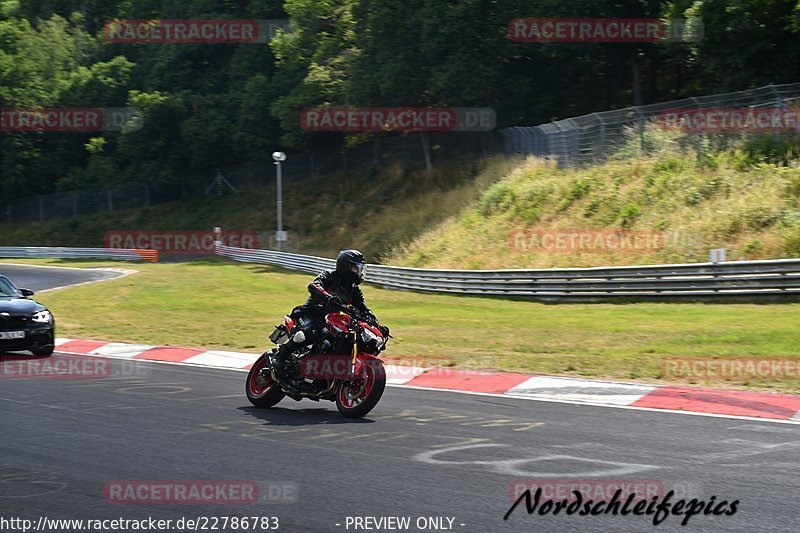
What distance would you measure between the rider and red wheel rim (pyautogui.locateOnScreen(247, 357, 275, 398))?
20.7 inches

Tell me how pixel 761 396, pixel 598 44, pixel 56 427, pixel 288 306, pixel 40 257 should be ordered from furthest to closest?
pixel 40 257, pixel 598 44, pixel 288 306, pixel 761 396, pixel 56 427

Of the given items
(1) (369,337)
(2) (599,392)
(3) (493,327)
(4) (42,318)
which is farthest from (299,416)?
(3) (493,327)

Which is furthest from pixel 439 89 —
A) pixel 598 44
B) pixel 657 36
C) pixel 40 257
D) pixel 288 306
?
pixel 40 257

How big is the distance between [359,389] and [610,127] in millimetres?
26710

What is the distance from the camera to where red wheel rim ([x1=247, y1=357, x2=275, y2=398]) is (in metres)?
11.0

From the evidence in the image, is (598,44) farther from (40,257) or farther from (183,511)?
(183,511)

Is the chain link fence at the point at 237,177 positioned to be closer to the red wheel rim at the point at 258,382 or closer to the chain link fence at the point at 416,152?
the chain link fence at the point at 416,152

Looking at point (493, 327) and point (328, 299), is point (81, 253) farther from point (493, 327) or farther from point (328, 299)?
point (328, 299)

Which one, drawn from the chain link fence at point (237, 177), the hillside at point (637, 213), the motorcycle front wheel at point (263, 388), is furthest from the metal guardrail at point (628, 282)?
the chain link fence at point (237, 177)

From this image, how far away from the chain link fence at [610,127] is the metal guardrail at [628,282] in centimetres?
894

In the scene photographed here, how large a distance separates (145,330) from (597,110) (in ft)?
119

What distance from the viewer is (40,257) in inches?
2270

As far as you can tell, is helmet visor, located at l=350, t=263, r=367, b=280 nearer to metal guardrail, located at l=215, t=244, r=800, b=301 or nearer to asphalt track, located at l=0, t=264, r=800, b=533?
asphalt track, located at l=0, t=264, r=800, b=533

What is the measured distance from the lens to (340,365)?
400 inches
